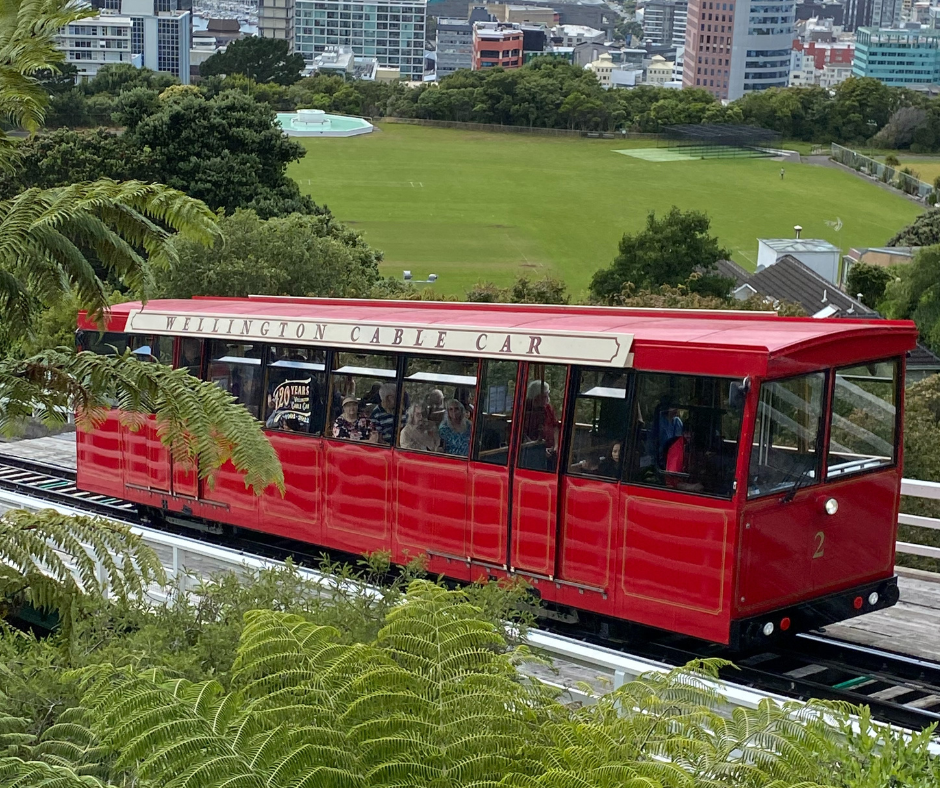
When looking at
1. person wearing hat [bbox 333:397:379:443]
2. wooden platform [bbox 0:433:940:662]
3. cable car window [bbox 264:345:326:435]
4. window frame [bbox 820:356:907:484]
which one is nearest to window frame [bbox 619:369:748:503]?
window frame [bbox 820:356:907:484]

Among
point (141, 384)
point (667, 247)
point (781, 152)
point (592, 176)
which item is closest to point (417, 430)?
point (141, 384)

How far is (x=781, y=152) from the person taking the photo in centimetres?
16288

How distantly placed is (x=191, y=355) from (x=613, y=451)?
18.5 ft

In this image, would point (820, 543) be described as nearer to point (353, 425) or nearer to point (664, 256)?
point (353, 425)

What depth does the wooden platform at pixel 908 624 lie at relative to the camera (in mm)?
11305

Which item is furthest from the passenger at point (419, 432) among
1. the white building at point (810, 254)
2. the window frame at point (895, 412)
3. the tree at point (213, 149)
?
Answer: the white building at point (810, 254)

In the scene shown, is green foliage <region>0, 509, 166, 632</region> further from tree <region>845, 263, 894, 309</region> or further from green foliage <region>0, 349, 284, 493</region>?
tree <region>845, 263, 894, 309</region>

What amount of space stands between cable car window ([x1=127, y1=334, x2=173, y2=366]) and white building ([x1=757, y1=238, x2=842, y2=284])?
74.0 metres

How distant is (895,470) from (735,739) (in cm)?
600

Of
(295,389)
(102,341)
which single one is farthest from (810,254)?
(295,389)

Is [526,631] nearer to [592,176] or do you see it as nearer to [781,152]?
[592,176]

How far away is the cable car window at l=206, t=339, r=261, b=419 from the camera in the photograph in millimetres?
14086

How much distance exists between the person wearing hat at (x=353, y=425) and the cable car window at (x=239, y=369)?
1.17 metres

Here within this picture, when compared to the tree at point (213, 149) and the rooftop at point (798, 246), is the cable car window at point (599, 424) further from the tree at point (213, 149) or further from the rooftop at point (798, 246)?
the rooftop at point (798, 246)
